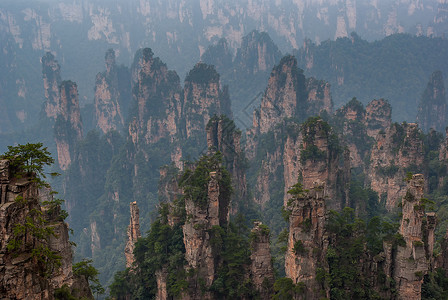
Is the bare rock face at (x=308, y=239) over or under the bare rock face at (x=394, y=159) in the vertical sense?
under

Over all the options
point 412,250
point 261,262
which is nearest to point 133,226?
point 261,262

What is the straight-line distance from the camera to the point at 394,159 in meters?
50.2

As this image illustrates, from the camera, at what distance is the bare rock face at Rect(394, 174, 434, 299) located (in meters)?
26.3

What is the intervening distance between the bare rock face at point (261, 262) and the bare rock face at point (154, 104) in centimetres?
6143

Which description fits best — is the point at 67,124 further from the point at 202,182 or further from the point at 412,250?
the point at 412,250

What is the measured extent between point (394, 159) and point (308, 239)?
26.2 m

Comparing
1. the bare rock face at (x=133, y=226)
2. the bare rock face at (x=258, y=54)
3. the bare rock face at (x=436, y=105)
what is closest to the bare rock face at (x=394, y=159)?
the bare rock face at (x=133, y=226)

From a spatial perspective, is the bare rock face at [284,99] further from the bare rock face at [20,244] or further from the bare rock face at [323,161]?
the bare rock face at [20,244]

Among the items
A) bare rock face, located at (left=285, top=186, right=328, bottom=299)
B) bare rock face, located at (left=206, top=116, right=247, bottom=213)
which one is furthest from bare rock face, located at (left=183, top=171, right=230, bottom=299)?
bare rock face, located at (left=206, top=116, right=247, bottom=213)

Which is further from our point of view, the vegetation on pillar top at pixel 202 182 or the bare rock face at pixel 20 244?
the vegetation on pillar top at pixel 202 182

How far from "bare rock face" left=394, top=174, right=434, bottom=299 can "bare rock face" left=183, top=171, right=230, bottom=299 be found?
11.2 m

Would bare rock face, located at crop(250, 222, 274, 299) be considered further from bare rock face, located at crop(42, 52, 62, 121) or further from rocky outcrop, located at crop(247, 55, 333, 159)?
bare rock face, located at crop(42, 52, 62, 121)

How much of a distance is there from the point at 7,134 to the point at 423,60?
110976 mm

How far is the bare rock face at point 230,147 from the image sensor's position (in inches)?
1932
